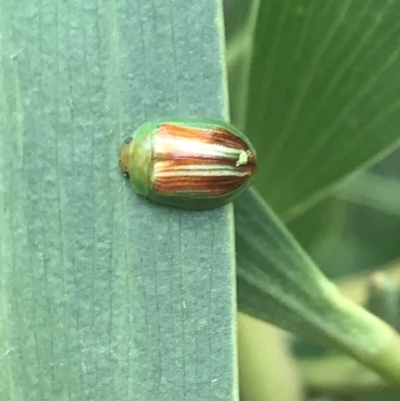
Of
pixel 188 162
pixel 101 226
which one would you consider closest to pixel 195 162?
pixel 188 162

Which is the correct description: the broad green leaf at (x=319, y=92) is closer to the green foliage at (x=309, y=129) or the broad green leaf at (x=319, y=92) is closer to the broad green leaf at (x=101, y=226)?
the green foliage at (x=309, y=129)

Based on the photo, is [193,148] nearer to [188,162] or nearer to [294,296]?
[188,162]

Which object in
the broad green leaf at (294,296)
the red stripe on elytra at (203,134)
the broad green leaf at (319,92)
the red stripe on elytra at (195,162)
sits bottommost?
the broad green leaf at (294,296)

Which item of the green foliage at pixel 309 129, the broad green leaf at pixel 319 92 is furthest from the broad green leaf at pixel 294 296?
the broad green leaf at pixel 319 92

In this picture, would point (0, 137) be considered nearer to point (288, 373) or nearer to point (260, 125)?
point (260, 125)

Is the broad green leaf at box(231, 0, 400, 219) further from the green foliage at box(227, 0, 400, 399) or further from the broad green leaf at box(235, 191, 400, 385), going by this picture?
the broad green leaf at box(235, 191, 400, 385)

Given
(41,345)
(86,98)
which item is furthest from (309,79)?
(41,345)

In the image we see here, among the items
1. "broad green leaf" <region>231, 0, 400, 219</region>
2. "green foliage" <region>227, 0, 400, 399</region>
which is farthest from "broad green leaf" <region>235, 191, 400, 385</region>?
"broad green leaf" <region>231, 0, 400, 219</region>
